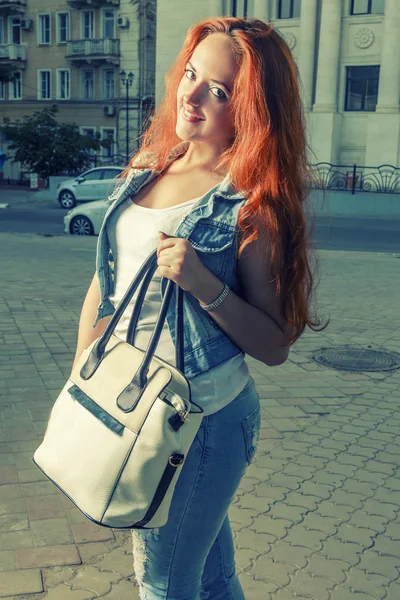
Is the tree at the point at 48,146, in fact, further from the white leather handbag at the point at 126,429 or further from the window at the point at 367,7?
the white leather handbag at the point at 126,429

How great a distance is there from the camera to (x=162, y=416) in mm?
1604

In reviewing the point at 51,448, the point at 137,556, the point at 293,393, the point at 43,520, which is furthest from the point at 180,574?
the point at 293,393

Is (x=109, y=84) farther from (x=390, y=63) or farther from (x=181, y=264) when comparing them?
(x=181, y=264)

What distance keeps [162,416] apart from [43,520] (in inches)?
88.7

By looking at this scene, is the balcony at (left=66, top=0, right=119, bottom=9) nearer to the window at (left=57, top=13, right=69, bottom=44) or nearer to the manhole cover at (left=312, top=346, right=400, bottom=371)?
the window at (left=57, top=13, right=69, bottom=44)

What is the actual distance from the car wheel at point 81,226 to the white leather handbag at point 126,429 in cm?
1681

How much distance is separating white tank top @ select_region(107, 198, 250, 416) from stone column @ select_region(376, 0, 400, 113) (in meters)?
37.4

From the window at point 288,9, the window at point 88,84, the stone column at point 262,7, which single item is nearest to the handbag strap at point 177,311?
the stone column at point 262,7

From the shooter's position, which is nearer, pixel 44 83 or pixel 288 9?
pixel 288 9

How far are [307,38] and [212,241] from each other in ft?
129

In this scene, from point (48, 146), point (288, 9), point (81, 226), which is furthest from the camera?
point (288, 9)

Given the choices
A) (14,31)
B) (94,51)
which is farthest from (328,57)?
Result: (14,31)

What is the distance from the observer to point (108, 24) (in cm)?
4769

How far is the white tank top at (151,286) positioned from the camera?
72.9 inches
